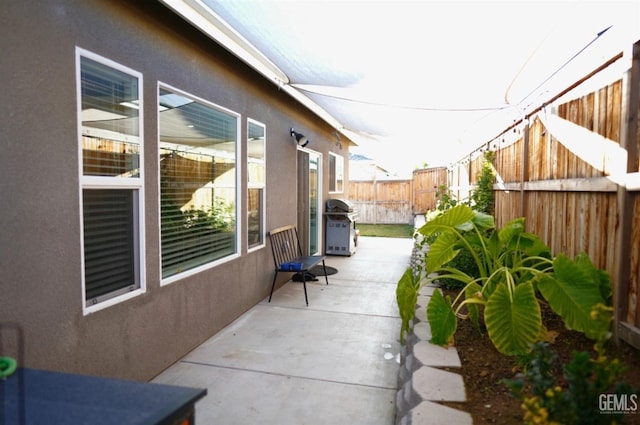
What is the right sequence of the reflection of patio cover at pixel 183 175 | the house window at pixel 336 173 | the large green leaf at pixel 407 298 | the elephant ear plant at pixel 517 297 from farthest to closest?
the house window at pixel 336 173 → the reflection of patio cover at pixel 183 175 → the large green leaf at pixel 407 298 → the elephant ear plant at pixel 517 297

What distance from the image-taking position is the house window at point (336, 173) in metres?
9.61

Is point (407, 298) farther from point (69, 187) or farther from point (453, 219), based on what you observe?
point (69, 187)

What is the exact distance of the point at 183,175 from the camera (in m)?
3.61

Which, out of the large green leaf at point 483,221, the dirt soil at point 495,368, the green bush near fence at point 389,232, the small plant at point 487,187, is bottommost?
the green bush near fence at point 389,232

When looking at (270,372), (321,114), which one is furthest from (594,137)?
(321,114)

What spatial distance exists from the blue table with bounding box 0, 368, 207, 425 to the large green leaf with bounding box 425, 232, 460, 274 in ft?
7.25

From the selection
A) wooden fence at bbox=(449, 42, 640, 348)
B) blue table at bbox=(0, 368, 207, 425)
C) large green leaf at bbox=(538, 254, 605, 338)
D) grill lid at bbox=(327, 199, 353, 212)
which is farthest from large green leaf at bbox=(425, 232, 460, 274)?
grill lid at bbox=(327, 199, 353, 212)

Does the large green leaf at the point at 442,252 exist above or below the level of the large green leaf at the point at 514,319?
above

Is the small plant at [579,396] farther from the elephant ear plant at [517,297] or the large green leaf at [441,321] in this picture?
the large green leaf at [441,321]

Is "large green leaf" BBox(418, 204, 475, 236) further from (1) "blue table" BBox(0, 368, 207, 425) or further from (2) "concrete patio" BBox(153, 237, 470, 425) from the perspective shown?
(1) "blue table" BBox(0, 368, 207, 425)

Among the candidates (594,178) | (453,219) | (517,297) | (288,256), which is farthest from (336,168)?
(517,297)

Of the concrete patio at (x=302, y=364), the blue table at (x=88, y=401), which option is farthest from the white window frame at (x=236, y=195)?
the blue table at (x=88, y=401)

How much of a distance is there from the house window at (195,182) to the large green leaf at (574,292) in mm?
2830

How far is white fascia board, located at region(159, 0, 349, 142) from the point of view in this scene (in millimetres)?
3049
